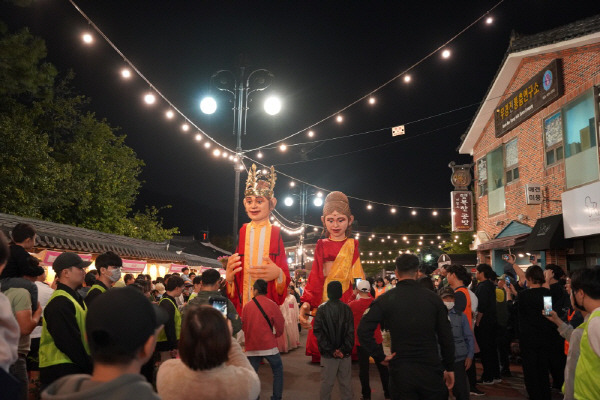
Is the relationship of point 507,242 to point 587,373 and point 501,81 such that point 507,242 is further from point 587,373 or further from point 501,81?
point 587,373

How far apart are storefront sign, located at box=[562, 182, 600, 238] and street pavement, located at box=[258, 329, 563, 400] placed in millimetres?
3780

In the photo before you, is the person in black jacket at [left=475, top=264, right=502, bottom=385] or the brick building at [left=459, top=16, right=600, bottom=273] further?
the brick building at [left=459, top=16, right=600, bottom=273]

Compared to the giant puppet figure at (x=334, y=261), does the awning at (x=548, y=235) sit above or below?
above

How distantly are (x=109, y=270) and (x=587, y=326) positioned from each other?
4666 mm

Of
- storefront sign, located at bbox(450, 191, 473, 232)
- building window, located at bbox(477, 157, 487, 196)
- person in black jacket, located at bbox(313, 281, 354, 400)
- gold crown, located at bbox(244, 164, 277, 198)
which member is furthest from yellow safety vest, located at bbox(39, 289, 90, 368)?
building window, located at bbox(477, 157, 487, 196)

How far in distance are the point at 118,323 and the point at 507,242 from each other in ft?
52.5

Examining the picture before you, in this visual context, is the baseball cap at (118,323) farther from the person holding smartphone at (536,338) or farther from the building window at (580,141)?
the building window at (580,141)

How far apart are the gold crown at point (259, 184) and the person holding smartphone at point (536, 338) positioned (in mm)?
4112

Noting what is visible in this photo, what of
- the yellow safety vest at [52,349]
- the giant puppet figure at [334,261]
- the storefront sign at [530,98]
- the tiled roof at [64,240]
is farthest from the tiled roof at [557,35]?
the tiled roof at [64,240]

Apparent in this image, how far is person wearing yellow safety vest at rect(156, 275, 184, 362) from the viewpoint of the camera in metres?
6.24

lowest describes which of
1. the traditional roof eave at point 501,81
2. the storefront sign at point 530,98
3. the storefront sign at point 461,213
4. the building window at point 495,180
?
the storefront sign at point 461,213

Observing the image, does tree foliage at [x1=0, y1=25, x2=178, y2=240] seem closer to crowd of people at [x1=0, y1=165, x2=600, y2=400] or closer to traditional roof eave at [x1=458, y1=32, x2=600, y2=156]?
crowd of people at [x1=0, y1=165, x2=600, y2=400]

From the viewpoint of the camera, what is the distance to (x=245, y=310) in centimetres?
638

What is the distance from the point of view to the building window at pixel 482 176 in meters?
19.5
